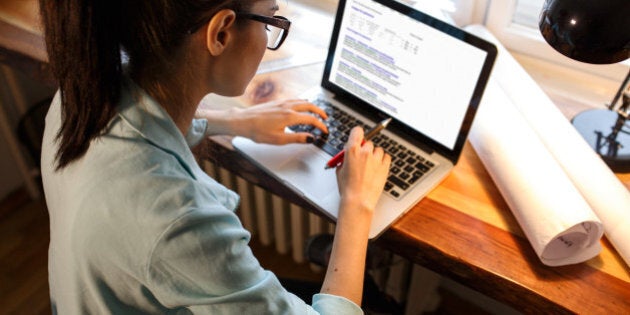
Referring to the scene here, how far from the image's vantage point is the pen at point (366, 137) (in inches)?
37.5

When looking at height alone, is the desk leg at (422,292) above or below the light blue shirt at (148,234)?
below

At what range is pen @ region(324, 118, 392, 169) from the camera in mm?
952

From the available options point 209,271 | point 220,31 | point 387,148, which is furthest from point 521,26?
point 209,271

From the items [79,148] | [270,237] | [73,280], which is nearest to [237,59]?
[79,148]

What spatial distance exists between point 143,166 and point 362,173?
382mm

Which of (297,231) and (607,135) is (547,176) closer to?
(607,135)

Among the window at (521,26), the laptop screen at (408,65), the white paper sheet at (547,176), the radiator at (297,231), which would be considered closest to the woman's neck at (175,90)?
the laptop screen at (408,65)

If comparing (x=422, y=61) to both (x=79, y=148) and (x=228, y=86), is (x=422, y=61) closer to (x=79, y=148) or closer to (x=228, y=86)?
(x=228, y=86)

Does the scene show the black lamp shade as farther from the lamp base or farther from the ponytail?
the ponytail

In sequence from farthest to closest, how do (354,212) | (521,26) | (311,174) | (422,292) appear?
(422,292), (521,26), (311,174), (354,212)

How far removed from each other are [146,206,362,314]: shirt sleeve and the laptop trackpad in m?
0.29

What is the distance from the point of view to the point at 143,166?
61 centimetres

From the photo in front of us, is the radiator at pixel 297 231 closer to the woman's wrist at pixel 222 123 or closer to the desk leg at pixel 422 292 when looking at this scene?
the desk leg at pixel 422 292

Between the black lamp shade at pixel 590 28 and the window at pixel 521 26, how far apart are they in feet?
1.69
